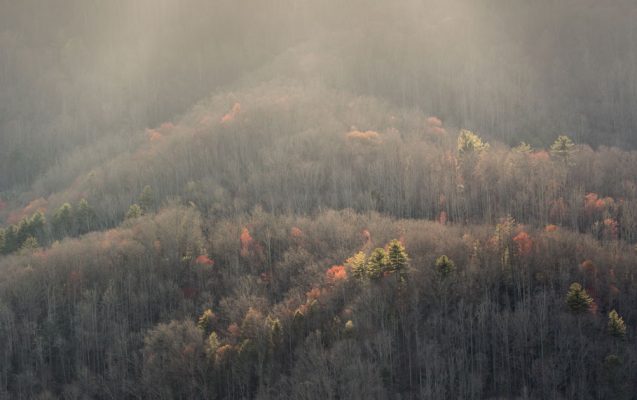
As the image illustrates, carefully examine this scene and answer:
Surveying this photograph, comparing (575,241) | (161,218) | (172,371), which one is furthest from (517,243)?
(161,218)

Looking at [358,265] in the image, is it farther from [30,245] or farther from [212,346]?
[30,245]

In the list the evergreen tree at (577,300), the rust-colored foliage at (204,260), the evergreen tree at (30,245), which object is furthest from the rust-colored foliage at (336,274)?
the evergreen tree at (30,245)

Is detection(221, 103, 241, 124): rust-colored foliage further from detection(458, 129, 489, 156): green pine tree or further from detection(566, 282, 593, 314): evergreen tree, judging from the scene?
detection(566, 282, 593, 314): evergreen tree

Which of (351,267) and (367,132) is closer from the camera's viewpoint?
(351,267)

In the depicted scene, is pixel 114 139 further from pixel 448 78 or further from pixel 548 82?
pixel 548 82

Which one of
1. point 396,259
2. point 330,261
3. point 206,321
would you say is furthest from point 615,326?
point 206,321

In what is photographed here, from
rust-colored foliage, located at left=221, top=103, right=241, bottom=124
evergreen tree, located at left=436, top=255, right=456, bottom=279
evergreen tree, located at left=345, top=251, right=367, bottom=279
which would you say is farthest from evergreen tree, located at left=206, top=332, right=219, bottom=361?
rust-colored foliage, located at left=221, top=103, right=241, bottom=124

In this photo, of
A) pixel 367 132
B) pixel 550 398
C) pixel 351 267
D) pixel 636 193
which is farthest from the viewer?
pixel 367 132
